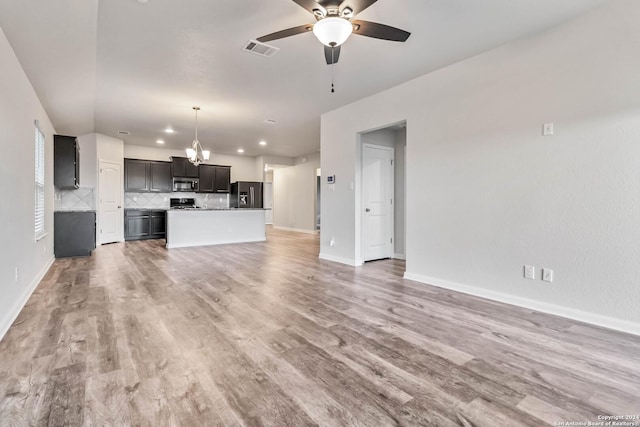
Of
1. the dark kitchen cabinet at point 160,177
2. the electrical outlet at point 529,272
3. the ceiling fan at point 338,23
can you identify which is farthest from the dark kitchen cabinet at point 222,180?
the electrical outlet at point 529,272

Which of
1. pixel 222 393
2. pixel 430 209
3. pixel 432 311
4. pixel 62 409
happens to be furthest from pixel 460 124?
pixel 62 409

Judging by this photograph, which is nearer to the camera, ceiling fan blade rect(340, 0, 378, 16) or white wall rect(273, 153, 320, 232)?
ceiling fan blade rect(340, 0, 378, 16)

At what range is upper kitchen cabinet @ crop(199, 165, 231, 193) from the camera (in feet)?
31.3

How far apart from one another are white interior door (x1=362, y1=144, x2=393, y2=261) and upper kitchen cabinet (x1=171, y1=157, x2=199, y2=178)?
20.3 ft

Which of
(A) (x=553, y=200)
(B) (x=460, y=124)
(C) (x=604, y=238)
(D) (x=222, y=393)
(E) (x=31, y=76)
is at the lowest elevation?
(D) (x=222, y=393)

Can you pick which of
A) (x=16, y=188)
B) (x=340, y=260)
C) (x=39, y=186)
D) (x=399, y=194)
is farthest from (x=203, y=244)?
(x=399, y=194)

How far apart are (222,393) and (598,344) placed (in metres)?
2.68

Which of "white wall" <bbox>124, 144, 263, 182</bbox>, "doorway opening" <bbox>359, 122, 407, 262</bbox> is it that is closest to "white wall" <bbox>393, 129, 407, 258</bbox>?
"doorway opening" <bbox>359, 122, 407, 262</bbox>

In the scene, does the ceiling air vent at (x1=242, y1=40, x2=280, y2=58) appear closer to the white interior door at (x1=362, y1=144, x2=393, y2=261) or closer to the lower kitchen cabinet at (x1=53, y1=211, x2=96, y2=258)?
the white interior door at (x1=362, y1=144, x2=393, y2=261)

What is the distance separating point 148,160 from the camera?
866cm

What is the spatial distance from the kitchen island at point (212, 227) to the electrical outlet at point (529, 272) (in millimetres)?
6438

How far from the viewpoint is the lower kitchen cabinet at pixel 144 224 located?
8289 mm

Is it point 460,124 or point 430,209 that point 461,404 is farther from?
point 460,124

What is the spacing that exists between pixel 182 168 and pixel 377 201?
6.37 meters
